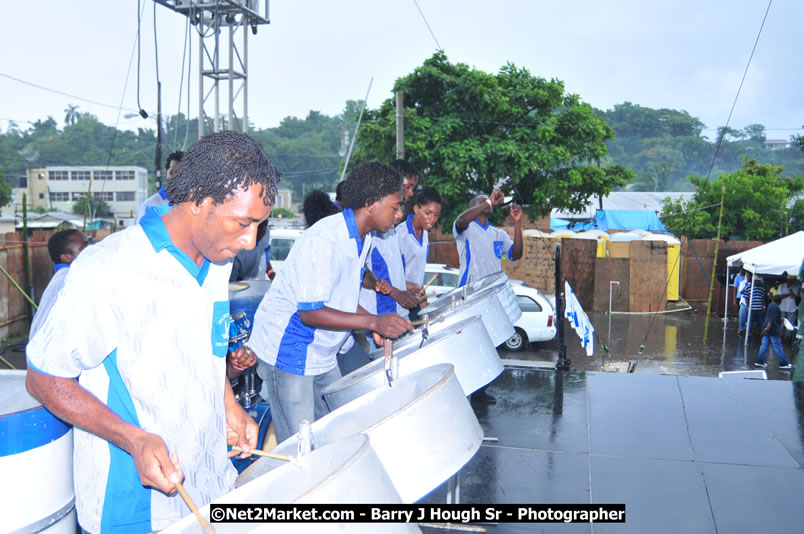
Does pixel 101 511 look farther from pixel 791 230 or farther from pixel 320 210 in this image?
pixel 791 230

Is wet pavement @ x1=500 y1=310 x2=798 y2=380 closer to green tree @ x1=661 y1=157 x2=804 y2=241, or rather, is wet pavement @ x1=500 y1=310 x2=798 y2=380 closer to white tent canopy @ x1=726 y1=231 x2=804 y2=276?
white tent canopy @ x1=726 y1=231 x2=804 y2=276

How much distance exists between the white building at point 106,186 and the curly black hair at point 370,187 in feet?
121

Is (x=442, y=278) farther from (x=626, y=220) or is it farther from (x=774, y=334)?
(x=626, y=220)

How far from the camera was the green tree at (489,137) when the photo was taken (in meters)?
9.83

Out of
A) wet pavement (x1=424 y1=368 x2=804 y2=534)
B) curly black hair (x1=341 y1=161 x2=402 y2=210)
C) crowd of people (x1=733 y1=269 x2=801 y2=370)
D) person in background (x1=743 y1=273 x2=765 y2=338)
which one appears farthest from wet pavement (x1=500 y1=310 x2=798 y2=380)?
curly black hair (x1=341 y1=161 x2=402 y2=210)

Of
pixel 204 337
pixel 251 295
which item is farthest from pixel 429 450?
pixel 251 295

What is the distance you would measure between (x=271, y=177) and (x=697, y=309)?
1253 centimetres

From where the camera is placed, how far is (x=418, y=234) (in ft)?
11.2

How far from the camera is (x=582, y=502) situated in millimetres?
2184

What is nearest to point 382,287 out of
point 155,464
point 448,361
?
point 448,361

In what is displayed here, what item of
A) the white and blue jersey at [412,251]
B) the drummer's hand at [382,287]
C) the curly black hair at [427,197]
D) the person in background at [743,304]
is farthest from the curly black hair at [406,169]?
the person in background at [743,304]

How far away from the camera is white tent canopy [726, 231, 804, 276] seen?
28.0 ft

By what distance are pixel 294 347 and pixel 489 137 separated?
8768 mm

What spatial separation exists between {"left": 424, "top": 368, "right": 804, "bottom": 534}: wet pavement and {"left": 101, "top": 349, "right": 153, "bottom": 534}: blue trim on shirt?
1.33 meters
